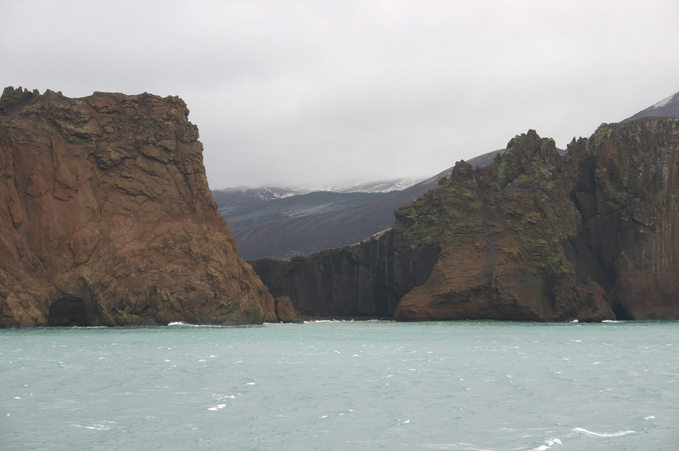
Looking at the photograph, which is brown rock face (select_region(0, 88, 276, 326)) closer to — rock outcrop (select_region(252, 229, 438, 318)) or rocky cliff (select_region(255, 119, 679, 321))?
rocky cliff (select_region(255, 119, 679, 321))

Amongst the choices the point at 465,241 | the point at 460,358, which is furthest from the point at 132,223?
the point at 460,358

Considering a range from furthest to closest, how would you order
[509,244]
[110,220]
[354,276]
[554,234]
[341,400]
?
[354,276] < [509,244] < [554,234] < [110,220] < [341,400]

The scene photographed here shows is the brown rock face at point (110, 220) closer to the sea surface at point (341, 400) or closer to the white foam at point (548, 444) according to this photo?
the sea surface at point (341, 400)

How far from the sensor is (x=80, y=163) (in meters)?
66.2

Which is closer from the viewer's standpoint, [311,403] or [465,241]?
[311,403]

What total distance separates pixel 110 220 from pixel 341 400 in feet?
162

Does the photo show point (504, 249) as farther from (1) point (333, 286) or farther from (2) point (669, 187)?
(1) point (333, 286)

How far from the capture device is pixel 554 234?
78875 millimetres

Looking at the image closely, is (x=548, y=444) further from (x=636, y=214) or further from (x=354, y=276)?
(x=354, y=276)

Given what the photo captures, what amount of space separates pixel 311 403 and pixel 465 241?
208ft

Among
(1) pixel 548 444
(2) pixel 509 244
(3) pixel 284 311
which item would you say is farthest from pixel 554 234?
(1) pixel 548 444

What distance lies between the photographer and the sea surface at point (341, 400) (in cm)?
1541

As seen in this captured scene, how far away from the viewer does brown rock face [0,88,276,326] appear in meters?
60.9

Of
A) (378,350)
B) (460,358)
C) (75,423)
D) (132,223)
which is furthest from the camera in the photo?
(132,223)
